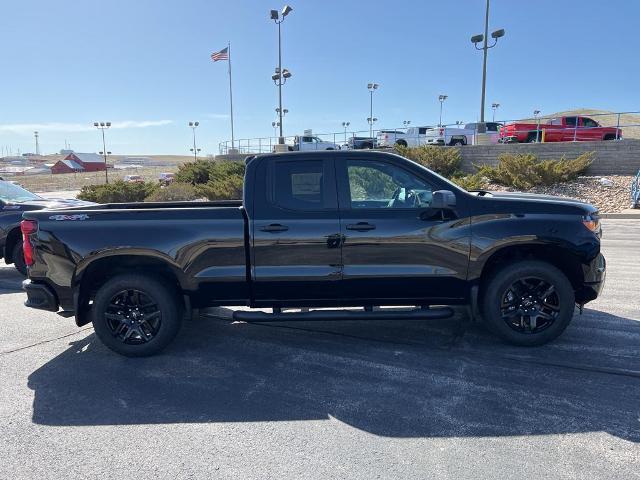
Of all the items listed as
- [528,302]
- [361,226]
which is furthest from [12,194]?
[528,302]

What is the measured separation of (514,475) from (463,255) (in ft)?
6.67

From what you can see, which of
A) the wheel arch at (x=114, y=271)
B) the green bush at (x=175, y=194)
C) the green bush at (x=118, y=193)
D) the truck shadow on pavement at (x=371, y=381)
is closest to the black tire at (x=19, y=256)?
the truck shadow on pavement at (x=371, y=381)

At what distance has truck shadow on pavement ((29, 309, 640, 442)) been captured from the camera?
337cm

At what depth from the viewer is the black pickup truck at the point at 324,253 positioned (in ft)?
14.1

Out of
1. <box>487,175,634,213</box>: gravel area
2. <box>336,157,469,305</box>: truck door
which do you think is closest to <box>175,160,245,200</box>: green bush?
<box>487,175,634,213</box>: gravel area

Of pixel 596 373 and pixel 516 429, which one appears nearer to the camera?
pixel 516 429

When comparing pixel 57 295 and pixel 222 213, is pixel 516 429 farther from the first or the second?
pixel 57 295

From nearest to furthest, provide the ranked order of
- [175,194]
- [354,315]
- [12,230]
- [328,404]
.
Result: [328,404] < [354,315] < [12,230] < [175,194]

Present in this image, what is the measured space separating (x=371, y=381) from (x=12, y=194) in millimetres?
7889

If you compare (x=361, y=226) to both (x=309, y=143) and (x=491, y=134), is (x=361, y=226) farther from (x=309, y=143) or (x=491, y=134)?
(x=309, y=143)

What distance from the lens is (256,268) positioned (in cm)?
436

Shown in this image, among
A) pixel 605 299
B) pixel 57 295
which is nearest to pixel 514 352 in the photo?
pixel 605 299

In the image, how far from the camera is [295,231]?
430 cm

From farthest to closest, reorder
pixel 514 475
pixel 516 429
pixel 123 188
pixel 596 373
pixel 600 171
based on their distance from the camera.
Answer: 1. pixel 123 188
2. pixel 600 171
3. pixel 596 373
4. pixel 516 429
5. pixel 514 475
